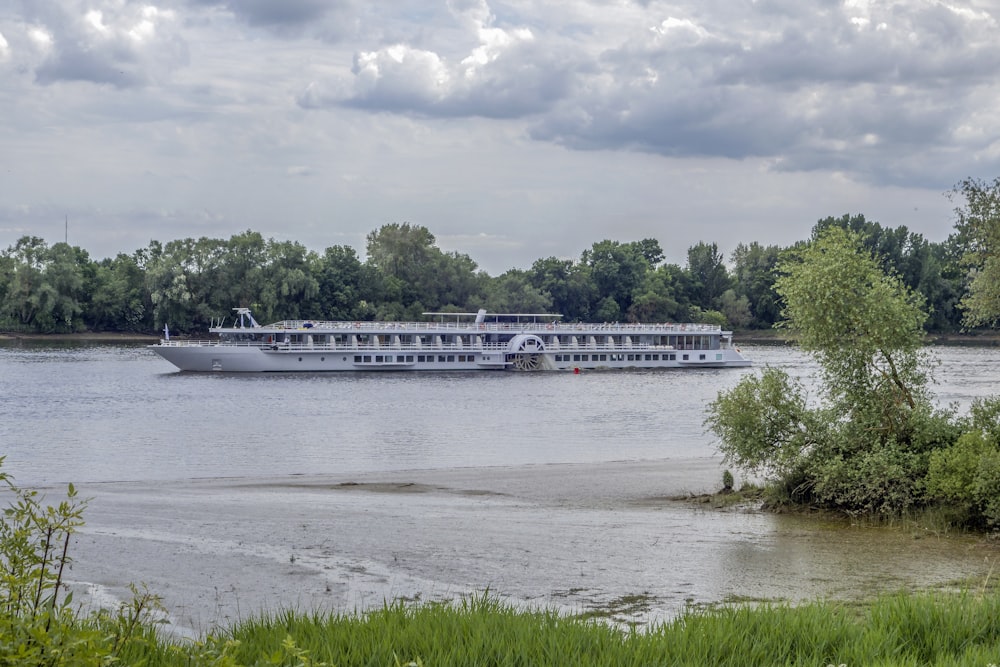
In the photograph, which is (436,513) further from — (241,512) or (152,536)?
(152,536)

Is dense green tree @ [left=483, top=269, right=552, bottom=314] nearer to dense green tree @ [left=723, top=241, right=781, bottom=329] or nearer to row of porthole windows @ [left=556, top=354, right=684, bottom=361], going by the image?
dense green tree @ [left=723, top=241, right=781, bottom=329]

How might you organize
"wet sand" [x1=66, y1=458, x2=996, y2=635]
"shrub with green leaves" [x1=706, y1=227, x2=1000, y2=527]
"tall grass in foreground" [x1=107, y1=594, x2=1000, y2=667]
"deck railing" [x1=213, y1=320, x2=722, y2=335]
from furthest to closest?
1. "deck railing" [x1=213, y1=320, x2=722, y2=335]
2. "shrub with green leaves" [x1=706, y1=227, x2=1000, y2=527]
3. "wet sand" [x1=66, y1=458, x2=996, y2=635]
4. "tall grass in foreground" [x1=107, y1=594, x2=1000, y2=667]

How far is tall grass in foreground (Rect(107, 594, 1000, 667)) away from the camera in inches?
305

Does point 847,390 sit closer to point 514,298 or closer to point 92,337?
point 92,337

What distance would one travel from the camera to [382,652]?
7.87m

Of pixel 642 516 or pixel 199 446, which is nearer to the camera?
pixel 642 516

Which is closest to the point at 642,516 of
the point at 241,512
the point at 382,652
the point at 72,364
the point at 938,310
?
the point at 241,512

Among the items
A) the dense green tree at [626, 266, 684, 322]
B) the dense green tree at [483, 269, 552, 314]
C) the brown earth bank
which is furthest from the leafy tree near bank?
the dense green tree at [626, 266, 684, 322]

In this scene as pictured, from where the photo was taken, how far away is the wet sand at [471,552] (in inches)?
548

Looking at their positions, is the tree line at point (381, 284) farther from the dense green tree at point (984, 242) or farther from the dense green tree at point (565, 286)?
the dense green tree at point (984, 242)

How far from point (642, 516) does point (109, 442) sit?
24464mm

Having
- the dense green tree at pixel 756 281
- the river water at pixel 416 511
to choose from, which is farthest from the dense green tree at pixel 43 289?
the dense green tree at pixel 756 281

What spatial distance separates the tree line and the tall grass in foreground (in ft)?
303

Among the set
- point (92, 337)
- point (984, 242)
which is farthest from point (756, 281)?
point (984, 242)
